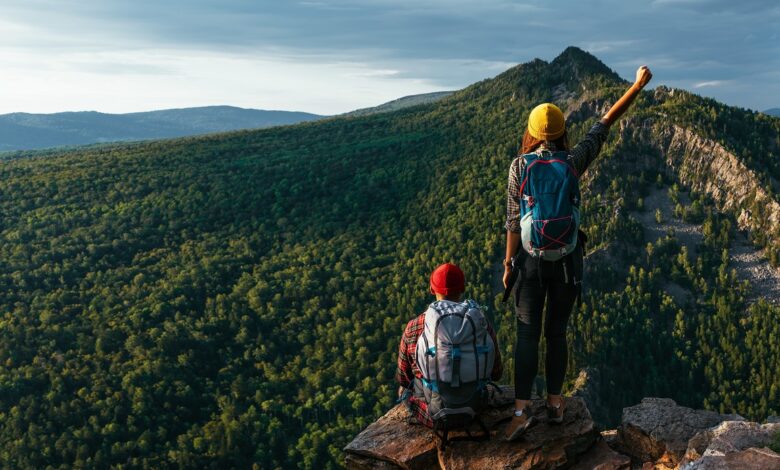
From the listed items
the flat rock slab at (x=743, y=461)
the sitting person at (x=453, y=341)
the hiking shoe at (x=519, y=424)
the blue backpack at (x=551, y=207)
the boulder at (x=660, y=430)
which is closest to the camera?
the flat rock slab at (x=743, y=461)

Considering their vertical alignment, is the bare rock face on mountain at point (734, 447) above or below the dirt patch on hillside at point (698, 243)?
above

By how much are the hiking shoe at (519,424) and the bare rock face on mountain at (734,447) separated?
2.72 meters

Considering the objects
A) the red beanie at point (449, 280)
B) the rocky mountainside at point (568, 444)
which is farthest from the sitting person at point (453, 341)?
the rocky mountainside at point (568, 444)

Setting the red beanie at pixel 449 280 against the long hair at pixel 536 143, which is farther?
the red beanie at pixel 449 280

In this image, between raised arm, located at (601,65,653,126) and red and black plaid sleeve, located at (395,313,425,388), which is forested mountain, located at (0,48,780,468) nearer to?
red and black plaid sleeve, located at (395,313,425,388)

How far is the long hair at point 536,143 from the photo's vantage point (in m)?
9.77

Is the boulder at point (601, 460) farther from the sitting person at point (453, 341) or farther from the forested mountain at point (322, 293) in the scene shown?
the forested mountain at point (322, 293)

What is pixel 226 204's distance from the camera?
628ft

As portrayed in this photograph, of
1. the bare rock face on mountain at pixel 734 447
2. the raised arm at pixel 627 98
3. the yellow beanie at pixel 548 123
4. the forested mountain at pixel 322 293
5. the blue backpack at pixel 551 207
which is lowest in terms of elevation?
the forested mountain at pixel 322 293

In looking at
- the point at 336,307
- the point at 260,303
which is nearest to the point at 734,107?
the point at 336,307

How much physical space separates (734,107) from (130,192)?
204993 mm

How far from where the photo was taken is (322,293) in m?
150

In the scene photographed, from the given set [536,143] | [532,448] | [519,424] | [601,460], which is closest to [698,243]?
[601,460]

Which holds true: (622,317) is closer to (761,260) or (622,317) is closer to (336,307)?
(761,260)
